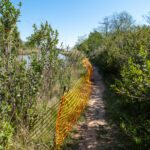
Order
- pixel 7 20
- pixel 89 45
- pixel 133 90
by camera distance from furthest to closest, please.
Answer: pixel 89 45
pixel 7 20
pixel 133 90

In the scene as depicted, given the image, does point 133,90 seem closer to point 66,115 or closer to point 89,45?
point 66,115

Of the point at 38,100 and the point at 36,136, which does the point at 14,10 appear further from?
the point at 36,136

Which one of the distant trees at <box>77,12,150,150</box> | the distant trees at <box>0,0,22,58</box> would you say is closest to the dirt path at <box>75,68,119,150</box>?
the distant trees at <box>77,12,150,150</box>

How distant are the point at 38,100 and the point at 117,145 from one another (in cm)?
259

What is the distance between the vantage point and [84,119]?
5633 millimetres

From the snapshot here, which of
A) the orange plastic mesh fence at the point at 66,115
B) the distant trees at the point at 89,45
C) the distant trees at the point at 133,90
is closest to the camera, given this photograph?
the distant trees at the point at 133,90

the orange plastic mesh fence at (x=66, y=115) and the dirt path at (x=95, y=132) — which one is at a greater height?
the orange plastic mesh fence at (x=66, y=115)

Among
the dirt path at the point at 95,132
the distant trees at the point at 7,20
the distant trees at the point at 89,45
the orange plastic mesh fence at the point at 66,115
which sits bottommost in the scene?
the dirt path at the point at 95,132

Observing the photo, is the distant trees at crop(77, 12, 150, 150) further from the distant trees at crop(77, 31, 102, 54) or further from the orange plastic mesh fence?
the distant trees at crop(77, 31, 102, 54)

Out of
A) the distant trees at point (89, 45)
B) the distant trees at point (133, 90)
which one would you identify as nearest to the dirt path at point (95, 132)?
the distant trees at point (133, 90)

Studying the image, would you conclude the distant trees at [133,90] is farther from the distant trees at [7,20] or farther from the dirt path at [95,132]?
the distant trees at [7,20]

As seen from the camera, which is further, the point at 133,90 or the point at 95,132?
the point at 95,132

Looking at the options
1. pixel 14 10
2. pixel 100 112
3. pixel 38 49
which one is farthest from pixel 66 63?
pixel 14 10

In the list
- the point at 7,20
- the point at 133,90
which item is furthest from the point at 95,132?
the point at 7,20
